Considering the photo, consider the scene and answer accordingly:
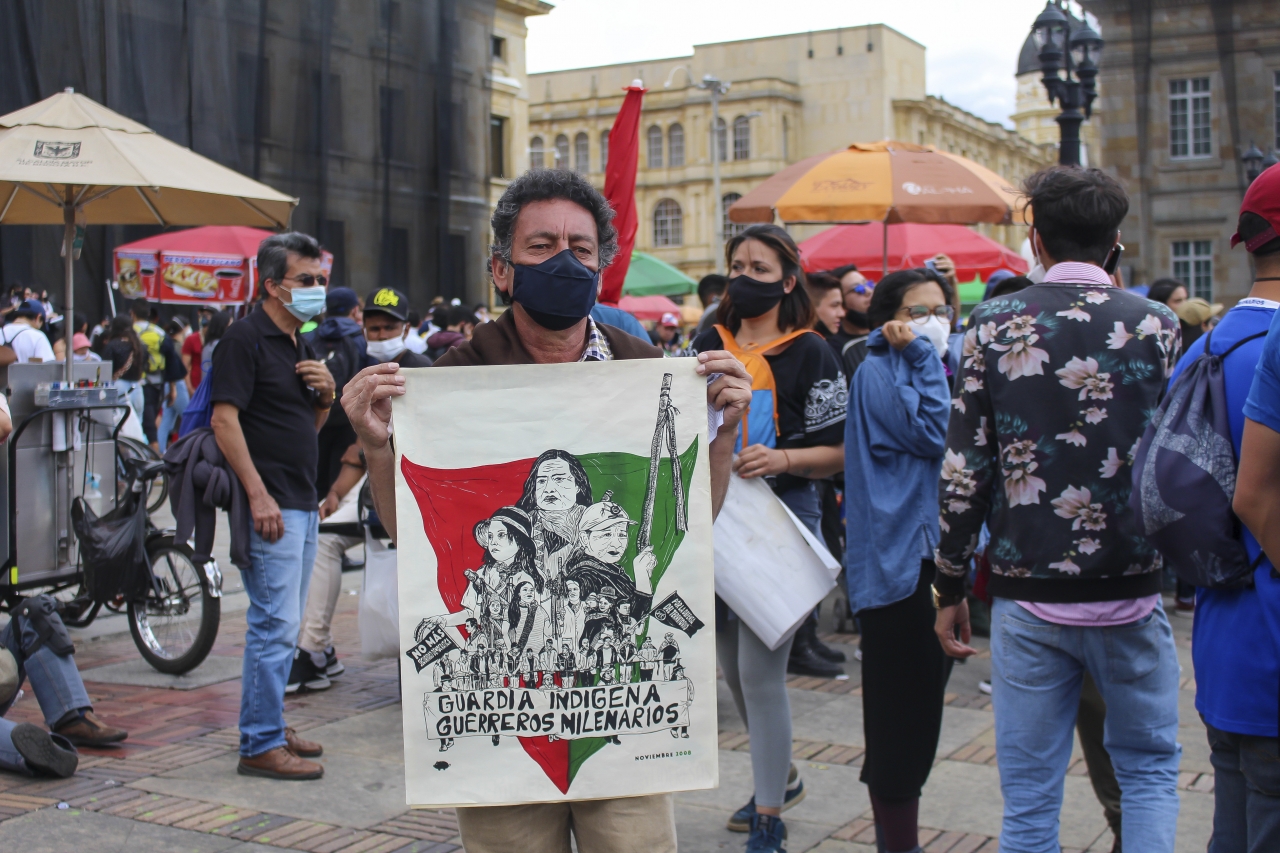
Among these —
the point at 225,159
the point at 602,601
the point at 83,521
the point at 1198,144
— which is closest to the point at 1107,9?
the point at 1198,144

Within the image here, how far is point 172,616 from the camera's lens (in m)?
6.29

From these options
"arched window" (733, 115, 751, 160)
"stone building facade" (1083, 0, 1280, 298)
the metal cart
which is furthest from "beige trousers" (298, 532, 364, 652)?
"arched window" (733, 115, 751, 160)

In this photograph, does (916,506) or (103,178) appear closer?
(916,506)

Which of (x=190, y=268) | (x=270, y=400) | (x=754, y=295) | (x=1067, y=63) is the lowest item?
(x=270, y=400)

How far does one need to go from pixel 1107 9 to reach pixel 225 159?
25.2m

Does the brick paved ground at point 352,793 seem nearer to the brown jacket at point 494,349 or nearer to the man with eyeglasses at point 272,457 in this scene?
the man with eyeglasses at point 272,457

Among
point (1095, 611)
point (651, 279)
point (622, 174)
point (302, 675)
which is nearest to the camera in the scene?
point (1095, 611)

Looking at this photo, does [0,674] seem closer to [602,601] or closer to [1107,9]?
[602,601]

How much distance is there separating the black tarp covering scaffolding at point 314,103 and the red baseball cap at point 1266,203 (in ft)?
56.5

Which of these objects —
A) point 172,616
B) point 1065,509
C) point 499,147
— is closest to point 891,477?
point 1065,509

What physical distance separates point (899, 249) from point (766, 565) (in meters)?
8.81

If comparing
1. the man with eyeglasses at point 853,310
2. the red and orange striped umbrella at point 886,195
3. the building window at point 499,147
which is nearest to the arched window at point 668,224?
the building window at point 499,147

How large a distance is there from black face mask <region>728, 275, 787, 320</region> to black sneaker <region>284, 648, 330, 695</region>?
3.24 meters

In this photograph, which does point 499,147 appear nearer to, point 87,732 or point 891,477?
point 87,732
